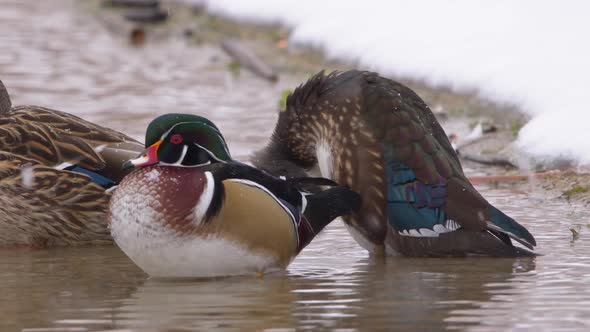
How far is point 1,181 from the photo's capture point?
281 inches

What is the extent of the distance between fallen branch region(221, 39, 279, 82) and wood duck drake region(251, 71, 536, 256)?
22.0ft

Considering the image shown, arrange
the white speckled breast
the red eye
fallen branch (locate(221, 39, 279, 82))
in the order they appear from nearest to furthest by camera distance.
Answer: the white speckled breast
the red eye
fallen branch (locate(221, 39, 279, 82))

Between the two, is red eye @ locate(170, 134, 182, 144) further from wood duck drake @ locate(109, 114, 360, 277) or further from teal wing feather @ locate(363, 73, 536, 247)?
teal wing feather @ locate(363, 73, 536, 247)

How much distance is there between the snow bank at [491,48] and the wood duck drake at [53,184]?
123 inches

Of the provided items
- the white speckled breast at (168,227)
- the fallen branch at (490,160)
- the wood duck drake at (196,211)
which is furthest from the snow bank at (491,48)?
the white speckled breast at (168,227)

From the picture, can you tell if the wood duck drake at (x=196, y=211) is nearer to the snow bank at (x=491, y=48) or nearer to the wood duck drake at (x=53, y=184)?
the wood duck drake at (x=53, y=184)

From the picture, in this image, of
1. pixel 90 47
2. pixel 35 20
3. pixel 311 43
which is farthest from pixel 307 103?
pixel 35 20

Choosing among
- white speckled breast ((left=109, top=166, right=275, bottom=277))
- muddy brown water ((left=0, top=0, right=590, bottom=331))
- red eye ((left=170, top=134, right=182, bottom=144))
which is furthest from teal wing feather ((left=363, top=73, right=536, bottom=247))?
red eye ((left=170, top=134, right=182, bottom=144))

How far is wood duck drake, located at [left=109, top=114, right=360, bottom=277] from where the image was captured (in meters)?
5.77

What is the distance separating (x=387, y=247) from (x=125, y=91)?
6.96 meters

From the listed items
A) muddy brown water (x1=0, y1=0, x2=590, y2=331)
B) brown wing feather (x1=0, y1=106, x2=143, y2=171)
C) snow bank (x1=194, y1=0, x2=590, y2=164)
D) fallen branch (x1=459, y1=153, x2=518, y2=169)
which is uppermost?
snow bank (x1=194, y1=0, x2=590, y2=164)

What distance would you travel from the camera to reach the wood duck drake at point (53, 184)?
714 centimetres

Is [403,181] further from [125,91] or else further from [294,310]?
[125,91]

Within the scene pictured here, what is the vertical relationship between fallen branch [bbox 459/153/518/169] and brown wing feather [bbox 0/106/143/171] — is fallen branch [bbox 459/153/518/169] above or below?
below
